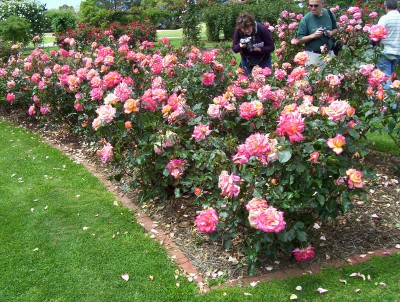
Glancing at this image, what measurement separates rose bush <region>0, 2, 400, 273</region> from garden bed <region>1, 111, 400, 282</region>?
0.36 feet

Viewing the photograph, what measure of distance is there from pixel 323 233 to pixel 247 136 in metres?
0.96

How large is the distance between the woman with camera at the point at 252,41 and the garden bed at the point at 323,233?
1.84 m

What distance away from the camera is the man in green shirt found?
16.2 ft

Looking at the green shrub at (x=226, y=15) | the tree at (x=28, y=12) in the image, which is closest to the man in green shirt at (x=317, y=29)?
the green shrub at (x=226, y=15)

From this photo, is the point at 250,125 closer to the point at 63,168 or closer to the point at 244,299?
the point at 244,299

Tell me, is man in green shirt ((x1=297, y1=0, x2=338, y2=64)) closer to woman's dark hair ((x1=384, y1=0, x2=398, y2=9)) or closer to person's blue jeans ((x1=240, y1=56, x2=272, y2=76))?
person's blue jeans ((x1=240, y1=56, x2=272, y2=76))

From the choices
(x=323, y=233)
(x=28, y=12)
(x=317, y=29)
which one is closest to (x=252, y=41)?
(x=317, y=29)

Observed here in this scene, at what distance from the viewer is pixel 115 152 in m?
3.65

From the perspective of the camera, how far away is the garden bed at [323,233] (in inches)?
116

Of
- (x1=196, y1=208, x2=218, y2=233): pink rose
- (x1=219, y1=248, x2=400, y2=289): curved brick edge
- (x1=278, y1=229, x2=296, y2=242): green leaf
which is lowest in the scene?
(x1=219, y1=248, x2=400, y2=289): curved brick edge

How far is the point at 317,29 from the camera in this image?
16.2 feet

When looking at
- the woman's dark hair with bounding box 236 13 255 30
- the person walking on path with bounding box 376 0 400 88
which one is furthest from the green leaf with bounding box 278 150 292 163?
the person walking on path with bounding box 376 0 400 88

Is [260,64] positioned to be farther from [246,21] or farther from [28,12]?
[28,12]

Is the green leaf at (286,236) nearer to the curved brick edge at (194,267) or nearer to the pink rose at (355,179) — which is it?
A: the curved brick edge at (194,267)
